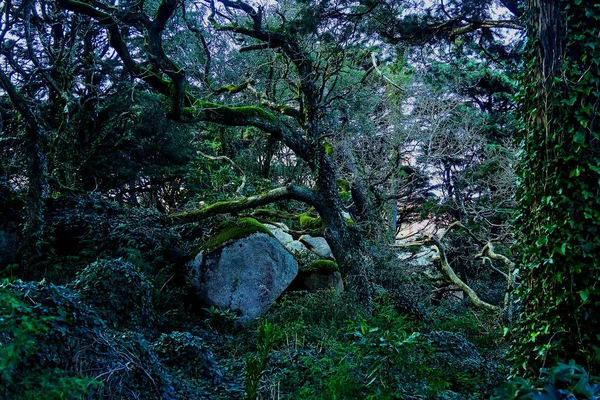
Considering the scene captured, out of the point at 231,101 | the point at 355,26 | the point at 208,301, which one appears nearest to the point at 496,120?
the point at 231,101

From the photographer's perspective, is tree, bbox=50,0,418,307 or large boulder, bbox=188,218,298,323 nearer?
tree, bbox=50,0,418,307

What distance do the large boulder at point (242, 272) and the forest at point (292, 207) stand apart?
4cm

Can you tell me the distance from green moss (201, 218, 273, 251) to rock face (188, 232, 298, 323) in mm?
97

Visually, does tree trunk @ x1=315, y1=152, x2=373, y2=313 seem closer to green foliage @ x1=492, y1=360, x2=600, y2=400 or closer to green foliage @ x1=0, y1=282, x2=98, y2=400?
green foliage @ x1=0, y1=282, x2=98, y2=400

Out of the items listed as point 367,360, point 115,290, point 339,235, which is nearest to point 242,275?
point 339,235

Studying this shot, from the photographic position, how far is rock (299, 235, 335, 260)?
11.0 meters

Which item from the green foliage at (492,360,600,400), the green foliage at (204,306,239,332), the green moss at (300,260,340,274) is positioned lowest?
the green foliage at (204,306,239,332)

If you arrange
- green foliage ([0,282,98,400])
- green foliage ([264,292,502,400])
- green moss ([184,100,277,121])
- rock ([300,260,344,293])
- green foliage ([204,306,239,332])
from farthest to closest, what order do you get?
rock ([300,260,344,293])
green foliage ([204,306,239,332])
green moss ([184,100,277,121])
green foliage ([264,292,502,400])
green foliage ([0,282,98,400])

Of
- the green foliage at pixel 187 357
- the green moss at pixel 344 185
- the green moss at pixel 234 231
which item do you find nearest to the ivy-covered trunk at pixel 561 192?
the green foliage at pixel 187 357

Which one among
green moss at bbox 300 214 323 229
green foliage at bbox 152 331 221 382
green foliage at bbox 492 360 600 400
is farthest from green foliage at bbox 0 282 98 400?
green moss at bbox 300 214 323 229

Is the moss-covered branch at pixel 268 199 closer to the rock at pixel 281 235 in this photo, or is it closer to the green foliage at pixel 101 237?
the green foliage at pixel 101 237

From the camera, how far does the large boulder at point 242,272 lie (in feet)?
29.9

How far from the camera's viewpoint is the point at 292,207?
13805 mm

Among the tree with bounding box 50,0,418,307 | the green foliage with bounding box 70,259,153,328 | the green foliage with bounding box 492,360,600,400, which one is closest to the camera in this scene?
the green foliage with bounding box 492,360,600,400
